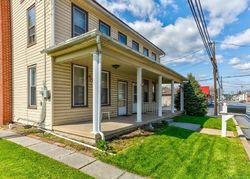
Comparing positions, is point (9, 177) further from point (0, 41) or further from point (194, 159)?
point (0, 41)

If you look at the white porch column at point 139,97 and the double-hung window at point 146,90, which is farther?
the double-hung window at point 146,90

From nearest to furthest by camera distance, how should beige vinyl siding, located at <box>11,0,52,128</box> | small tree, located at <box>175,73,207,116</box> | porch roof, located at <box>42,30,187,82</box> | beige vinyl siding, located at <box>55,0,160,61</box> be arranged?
porch roof, located at <box>42,30,187,82</box> < beige vinyl siding, located at <box>55,0,160,61</box> < beige vinyl siding, located at <box>11,0,52,128</box> < small tree, located at <box>175,73,207,116</box>

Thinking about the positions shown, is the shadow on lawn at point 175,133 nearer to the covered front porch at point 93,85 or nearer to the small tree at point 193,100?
the covered front porch at point 93,85

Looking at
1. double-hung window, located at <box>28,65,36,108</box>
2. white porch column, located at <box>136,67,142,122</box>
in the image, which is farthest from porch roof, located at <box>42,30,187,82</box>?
double-hung window, located at <box>28,65,36,108</box>

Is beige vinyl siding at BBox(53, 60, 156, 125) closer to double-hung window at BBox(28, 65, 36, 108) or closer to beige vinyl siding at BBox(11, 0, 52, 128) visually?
beige vinyl siding at BBox(11, 0, 52, 128)

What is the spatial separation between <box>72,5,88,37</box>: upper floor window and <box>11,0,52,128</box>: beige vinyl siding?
1.19 metres

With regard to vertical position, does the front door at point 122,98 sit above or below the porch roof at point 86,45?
below

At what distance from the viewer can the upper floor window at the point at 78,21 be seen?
8.45m

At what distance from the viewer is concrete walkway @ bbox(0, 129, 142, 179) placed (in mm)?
4086

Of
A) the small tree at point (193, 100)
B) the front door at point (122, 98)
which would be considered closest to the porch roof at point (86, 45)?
the front door at point (122, 98)

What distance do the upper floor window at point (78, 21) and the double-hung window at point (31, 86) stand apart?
252 cm

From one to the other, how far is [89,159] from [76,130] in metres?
1.70

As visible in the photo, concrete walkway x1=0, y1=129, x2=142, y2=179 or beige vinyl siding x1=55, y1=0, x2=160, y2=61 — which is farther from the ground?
beige vinyl siding x1=55, y1=0, x2=160, y2=61

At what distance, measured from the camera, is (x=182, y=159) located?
5.11 metres
